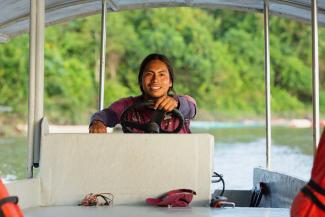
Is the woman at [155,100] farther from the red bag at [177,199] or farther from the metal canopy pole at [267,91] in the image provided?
the metal canopy pole at [267,91]

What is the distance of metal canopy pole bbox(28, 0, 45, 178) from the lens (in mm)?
2975

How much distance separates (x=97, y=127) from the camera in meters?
3.21

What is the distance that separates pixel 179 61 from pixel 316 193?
76.3 feet

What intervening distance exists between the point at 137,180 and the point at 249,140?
19699 mm

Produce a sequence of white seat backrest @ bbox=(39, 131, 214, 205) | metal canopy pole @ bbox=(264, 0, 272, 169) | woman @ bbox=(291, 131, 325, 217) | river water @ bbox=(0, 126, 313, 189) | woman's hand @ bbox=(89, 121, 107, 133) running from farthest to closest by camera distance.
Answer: river water @ bbox=(0, 126, 313, 189)
metal canopy pole @ bbox=(264, 0, 272, 169)
woman's hand @ bbox=(89, 121, 107, 133)
white seat backrest @ bbox=(39, 131, 214, 205)
woman @ bbox=(291, 131, 325, 217)

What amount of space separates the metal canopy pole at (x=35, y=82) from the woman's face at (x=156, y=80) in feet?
1.92

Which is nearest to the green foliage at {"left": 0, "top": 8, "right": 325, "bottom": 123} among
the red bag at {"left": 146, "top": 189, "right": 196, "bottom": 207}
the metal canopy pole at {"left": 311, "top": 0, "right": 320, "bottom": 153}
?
the metal canopy pole at {"left": 311, "top": 0, "right": 320, "bottom": 153}

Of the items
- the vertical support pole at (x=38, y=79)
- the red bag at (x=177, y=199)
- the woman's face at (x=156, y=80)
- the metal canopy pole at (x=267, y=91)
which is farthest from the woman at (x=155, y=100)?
the metal canopy pole at (x=267, y=91)

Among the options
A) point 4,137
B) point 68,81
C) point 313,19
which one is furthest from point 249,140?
point 313,19

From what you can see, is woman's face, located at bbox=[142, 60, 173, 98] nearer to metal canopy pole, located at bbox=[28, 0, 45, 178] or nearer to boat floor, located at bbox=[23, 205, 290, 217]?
metal canopy pole, located at bbox=[28, 0, 45, 178]

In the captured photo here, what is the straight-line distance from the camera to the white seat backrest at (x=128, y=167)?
2.90 m

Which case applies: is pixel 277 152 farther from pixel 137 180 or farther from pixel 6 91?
pixel 137 180

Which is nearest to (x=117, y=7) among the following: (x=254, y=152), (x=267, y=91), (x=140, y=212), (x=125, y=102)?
(x=267, y=91)

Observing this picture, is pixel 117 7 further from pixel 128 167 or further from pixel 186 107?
pixel 128 167
